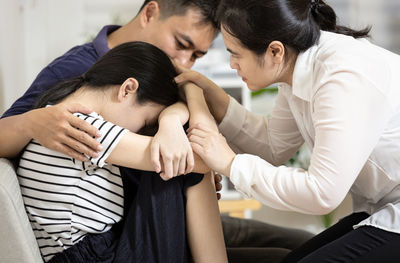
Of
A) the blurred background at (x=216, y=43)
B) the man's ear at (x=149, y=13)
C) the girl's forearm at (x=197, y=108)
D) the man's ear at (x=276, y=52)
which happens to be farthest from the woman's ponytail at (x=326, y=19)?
the blurred background at (x=216, y=43)

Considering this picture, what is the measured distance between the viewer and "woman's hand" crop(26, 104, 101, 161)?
1.12 m

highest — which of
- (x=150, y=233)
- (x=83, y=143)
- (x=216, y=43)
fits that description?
(x=83, y=143)

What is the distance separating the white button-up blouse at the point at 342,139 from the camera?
103cm

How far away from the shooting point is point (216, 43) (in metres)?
3.46

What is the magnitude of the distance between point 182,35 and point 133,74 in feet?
2.32

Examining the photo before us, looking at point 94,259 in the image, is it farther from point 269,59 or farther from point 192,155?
point 269,59

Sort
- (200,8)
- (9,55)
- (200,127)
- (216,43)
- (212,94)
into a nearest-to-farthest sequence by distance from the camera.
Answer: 1. (200,127)
2. (212,94)
3. (200,8)
4. (9,55)
5. (216,43)

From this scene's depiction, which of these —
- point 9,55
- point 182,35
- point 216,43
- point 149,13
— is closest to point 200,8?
point 182,35

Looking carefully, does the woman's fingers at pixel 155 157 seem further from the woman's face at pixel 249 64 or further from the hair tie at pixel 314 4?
the hair tie at pixel 314 4

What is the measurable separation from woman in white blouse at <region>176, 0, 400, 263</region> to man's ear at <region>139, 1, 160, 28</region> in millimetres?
797

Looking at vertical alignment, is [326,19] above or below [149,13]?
above

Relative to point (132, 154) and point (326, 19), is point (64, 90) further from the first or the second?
point (326, 19)

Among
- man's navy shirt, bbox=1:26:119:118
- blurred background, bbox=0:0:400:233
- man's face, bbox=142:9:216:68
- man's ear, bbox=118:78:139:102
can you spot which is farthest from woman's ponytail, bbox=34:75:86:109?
blurred background, bbox=0:0:400:233

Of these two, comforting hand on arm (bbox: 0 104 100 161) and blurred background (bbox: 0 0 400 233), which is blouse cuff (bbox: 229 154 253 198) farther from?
blurred background (bbox: 0 0 400 233)
